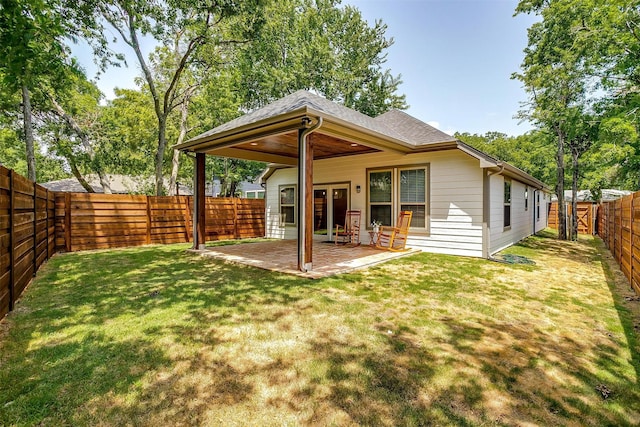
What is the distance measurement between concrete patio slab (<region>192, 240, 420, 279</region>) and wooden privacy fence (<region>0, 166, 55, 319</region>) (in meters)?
3.02

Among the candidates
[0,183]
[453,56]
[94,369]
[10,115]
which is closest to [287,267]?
[94,369]

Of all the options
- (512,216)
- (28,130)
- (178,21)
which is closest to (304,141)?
(512,216)

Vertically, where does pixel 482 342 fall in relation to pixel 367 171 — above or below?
below

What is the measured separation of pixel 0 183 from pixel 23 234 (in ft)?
4.71

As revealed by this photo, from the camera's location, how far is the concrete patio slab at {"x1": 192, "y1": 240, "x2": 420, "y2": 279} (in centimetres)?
540

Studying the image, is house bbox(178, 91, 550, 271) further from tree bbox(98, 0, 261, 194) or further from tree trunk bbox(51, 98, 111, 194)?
tree trunk bbox(51, 98, 111, 194)

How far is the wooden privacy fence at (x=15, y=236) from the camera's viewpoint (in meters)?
3.10

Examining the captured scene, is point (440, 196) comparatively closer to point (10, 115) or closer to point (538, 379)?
point (538, 379)

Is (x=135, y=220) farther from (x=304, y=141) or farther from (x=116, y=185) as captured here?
(x=116, y=185)

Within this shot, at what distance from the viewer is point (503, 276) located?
511 centimetres

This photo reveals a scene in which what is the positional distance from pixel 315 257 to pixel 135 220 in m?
5.74

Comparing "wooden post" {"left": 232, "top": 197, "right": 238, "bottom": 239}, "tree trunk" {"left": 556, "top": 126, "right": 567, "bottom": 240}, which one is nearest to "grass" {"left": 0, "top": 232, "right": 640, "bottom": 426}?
"wooden post" {"left": 232, "top": 197, "right": 238, "bottom": 239}

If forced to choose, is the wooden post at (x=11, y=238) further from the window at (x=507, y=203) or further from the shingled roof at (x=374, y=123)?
the window at (x=507, y=203)

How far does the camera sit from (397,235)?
7.78 m
